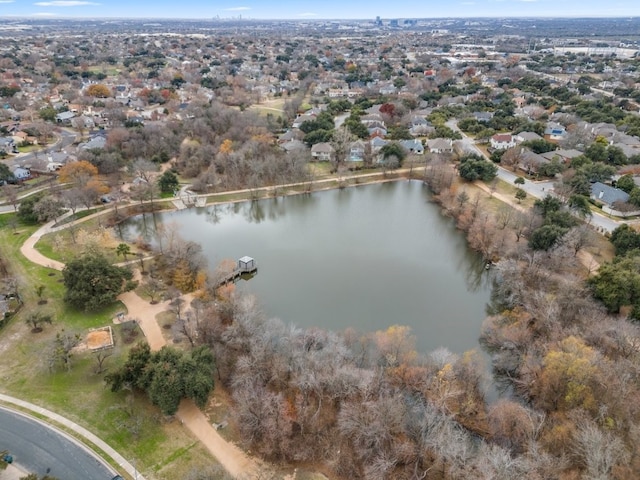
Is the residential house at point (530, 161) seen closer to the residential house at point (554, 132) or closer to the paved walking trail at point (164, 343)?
the paved walking trail at point (164, 343)

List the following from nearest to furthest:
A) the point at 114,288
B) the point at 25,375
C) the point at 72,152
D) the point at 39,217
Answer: the point at 25,375 < the point at 114,288 < the point at 39,217 < the point at 72,152

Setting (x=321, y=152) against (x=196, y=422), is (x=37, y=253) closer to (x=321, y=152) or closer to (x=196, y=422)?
(x=196, y=422)

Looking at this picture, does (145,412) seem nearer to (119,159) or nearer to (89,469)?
(89,469)

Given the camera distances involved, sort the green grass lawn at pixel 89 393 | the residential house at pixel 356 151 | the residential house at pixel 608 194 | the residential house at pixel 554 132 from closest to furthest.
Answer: the green grass lawn at pixel 89 393 → the residential house at pixel 608 194 → the residential house at pixel 356 151 → the residential house at pixel 554 132

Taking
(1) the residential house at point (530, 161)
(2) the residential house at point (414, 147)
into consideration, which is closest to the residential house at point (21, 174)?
(2) the residential house at point (414, 147)

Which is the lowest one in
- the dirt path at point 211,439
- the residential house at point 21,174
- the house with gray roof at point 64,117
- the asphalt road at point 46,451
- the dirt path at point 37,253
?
the dirt path at point 211,439

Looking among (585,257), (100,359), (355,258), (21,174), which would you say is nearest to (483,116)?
(585,257)

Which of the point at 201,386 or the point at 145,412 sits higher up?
the point at 201,386

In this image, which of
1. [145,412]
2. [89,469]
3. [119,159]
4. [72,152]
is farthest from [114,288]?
[72,152]
